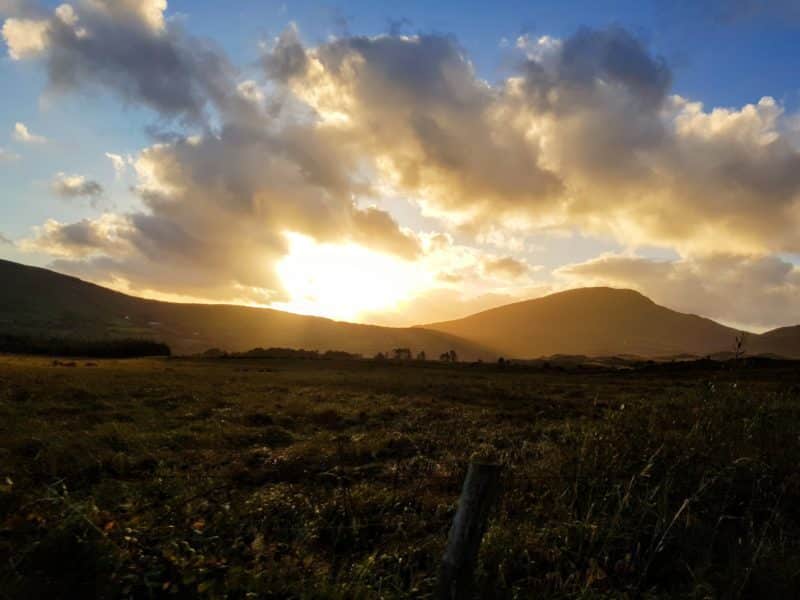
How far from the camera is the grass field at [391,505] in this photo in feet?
18.9

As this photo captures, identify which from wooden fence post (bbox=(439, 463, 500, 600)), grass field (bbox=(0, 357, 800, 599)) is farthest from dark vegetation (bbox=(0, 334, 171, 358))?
wooden fence post (bbox=(439, 463, 500, 600))

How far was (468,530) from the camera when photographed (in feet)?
16.5

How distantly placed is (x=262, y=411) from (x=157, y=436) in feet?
19.5

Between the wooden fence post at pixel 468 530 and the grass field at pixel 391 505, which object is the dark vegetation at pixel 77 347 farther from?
the wooden fence post at pixel 468 530

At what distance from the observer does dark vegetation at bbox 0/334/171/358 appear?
257 feet

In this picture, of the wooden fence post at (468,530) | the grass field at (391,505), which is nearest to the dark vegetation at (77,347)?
the grass field at (391,505)

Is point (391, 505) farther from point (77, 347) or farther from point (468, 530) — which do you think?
point (77, 347)

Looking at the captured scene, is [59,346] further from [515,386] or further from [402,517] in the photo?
[402,517]

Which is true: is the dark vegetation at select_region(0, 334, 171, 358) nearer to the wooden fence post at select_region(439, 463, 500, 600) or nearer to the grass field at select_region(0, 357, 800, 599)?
the grass field at select_region(0, 357, 800, 599)

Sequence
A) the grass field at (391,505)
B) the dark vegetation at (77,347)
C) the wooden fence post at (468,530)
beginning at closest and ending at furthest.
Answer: the wooden fence post at (468,530)
the grass field at (391,505)
the dark vegetation at (77,347)

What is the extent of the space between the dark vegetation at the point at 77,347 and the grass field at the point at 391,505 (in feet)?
236

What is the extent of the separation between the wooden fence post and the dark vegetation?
86820 millimetres

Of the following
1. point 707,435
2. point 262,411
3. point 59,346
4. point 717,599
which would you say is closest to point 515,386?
point 262,411

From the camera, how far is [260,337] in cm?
19838
